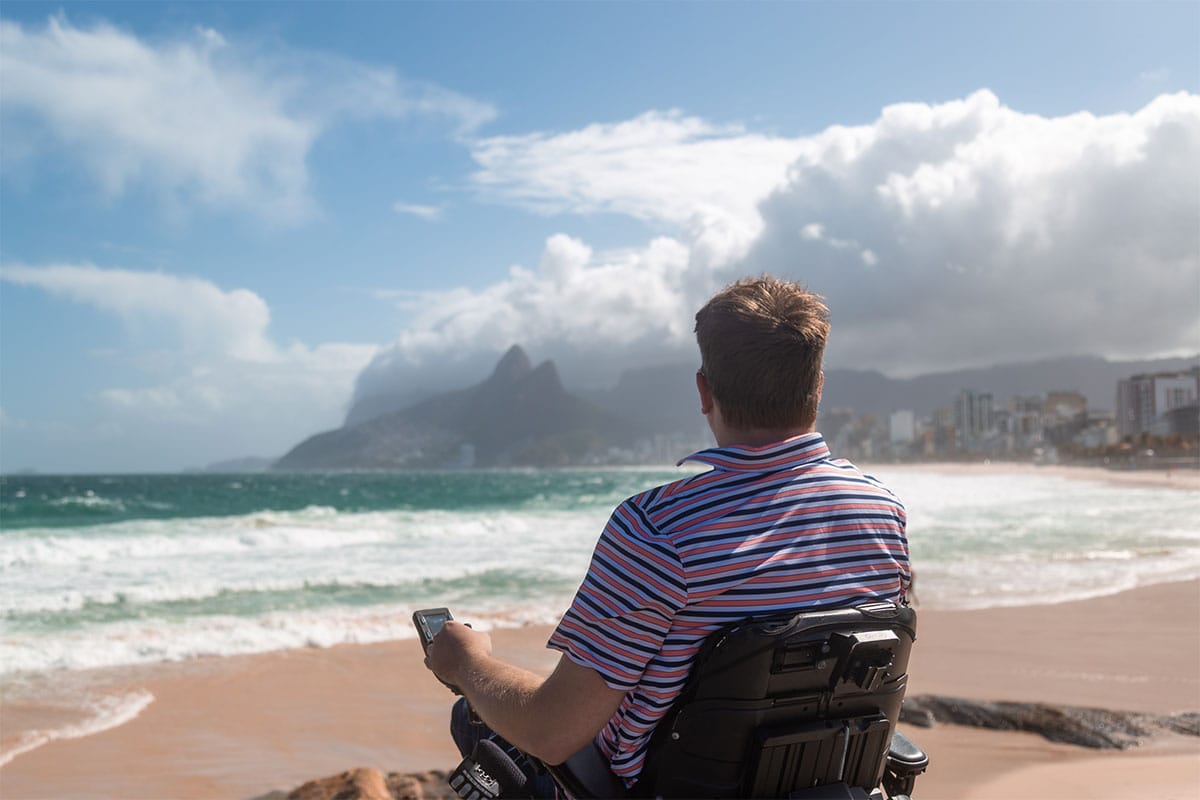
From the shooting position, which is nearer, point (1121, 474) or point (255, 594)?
point (255, 594)

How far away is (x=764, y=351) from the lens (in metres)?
1.62

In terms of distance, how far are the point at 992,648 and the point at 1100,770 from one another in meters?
3.56

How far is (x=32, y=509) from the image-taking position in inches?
1566

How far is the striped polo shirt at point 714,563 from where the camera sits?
1519 millimetres

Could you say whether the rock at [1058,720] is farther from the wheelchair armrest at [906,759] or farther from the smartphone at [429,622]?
the smartphone at [429,622]

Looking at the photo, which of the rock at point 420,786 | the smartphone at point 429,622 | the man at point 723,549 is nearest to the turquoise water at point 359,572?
the rock at point 420,786

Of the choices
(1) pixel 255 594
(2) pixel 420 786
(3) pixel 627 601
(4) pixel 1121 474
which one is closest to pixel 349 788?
(2) pixel 420 786

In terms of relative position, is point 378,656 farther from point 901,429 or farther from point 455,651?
point 901,429

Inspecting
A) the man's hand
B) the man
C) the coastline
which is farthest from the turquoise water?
the coastline

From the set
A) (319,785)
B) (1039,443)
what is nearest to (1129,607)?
(319,785)

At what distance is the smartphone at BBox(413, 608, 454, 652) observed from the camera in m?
1.98

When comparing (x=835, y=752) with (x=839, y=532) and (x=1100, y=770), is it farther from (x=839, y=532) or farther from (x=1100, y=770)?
(x=1100, y=770)

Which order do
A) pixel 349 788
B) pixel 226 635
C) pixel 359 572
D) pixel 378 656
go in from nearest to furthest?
pixel 349 788 → pixel 378 656 → pixel 226 635 → pixel 359 572

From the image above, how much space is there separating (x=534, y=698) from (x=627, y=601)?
291 mm
